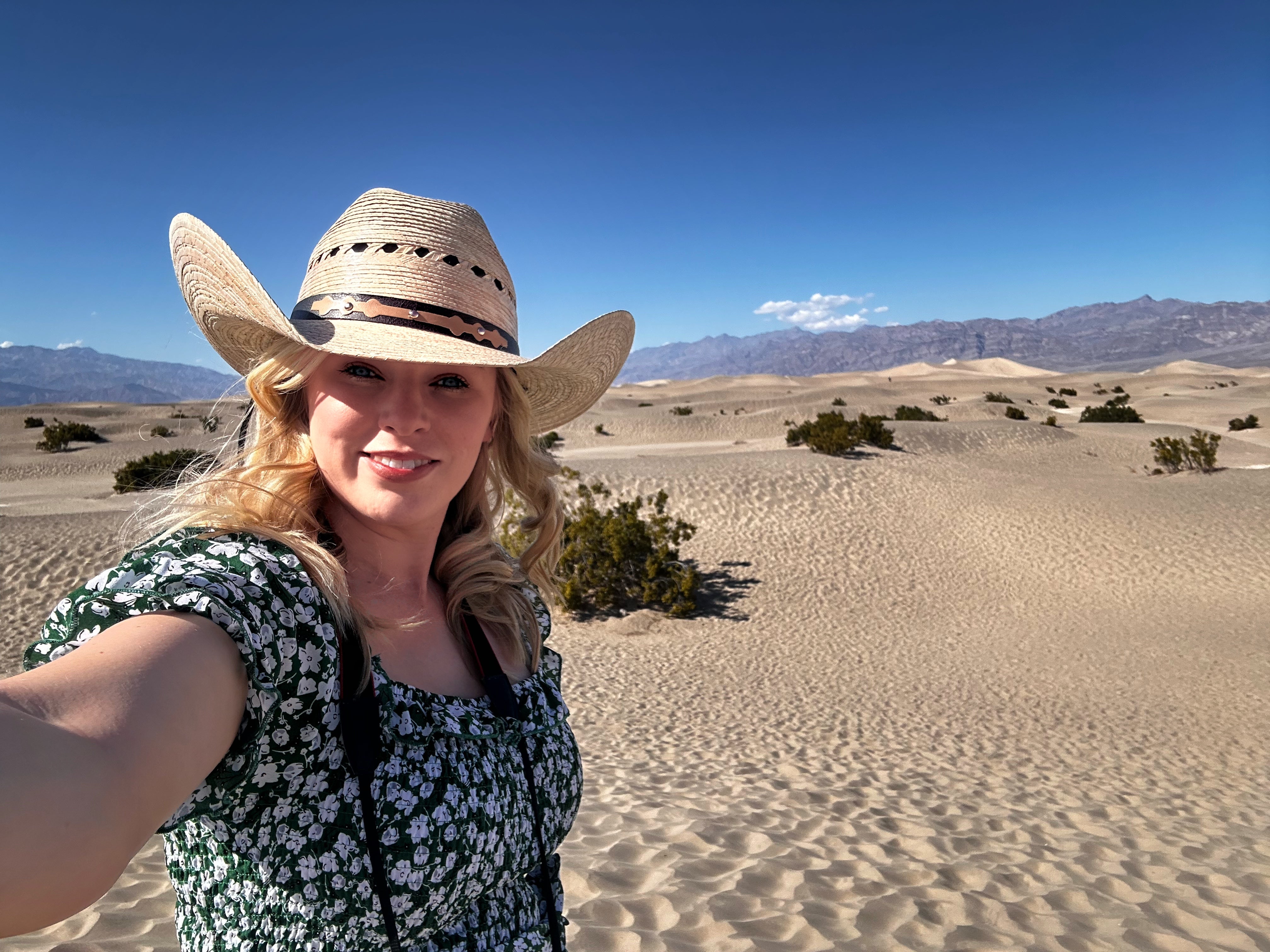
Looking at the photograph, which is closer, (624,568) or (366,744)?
(366,744)

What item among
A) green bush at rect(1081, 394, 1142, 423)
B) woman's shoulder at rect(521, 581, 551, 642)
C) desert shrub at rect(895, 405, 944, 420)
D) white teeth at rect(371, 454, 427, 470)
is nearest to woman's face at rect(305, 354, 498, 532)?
white teeth at rect(371, 454, 427, 470)

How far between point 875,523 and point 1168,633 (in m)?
5.08

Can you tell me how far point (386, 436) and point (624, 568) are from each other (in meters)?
10.7

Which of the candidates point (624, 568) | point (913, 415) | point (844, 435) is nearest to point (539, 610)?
point (624, 568)

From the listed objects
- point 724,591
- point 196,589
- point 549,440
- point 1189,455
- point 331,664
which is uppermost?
point 196,589

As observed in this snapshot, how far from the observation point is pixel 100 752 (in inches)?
30.4

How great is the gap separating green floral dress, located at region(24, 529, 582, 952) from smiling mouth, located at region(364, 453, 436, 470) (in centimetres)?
27

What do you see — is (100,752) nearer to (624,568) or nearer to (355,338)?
(355,338)

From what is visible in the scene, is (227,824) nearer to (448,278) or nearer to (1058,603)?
(448,278)

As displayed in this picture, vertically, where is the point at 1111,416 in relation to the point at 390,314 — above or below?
below

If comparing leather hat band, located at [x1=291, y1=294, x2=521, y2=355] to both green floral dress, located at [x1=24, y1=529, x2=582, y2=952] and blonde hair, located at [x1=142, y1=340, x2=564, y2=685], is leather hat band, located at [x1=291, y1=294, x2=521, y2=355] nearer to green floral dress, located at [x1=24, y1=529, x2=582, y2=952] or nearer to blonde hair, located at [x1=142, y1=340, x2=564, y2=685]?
blonde hair, located at [x1=142, y1=340, x2=564, y2=685]

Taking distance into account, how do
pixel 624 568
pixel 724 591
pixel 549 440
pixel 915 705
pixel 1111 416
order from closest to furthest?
pixel 915 705 < pixel 624 568 < pixel 724 591 < pixel 549 440 < pixel 1111 416

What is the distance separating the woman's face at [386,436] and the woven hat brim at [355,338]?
0.18ft

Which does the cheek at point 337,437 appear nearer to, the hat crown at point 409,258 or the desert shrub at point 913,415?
the hat crown at point 409,258
